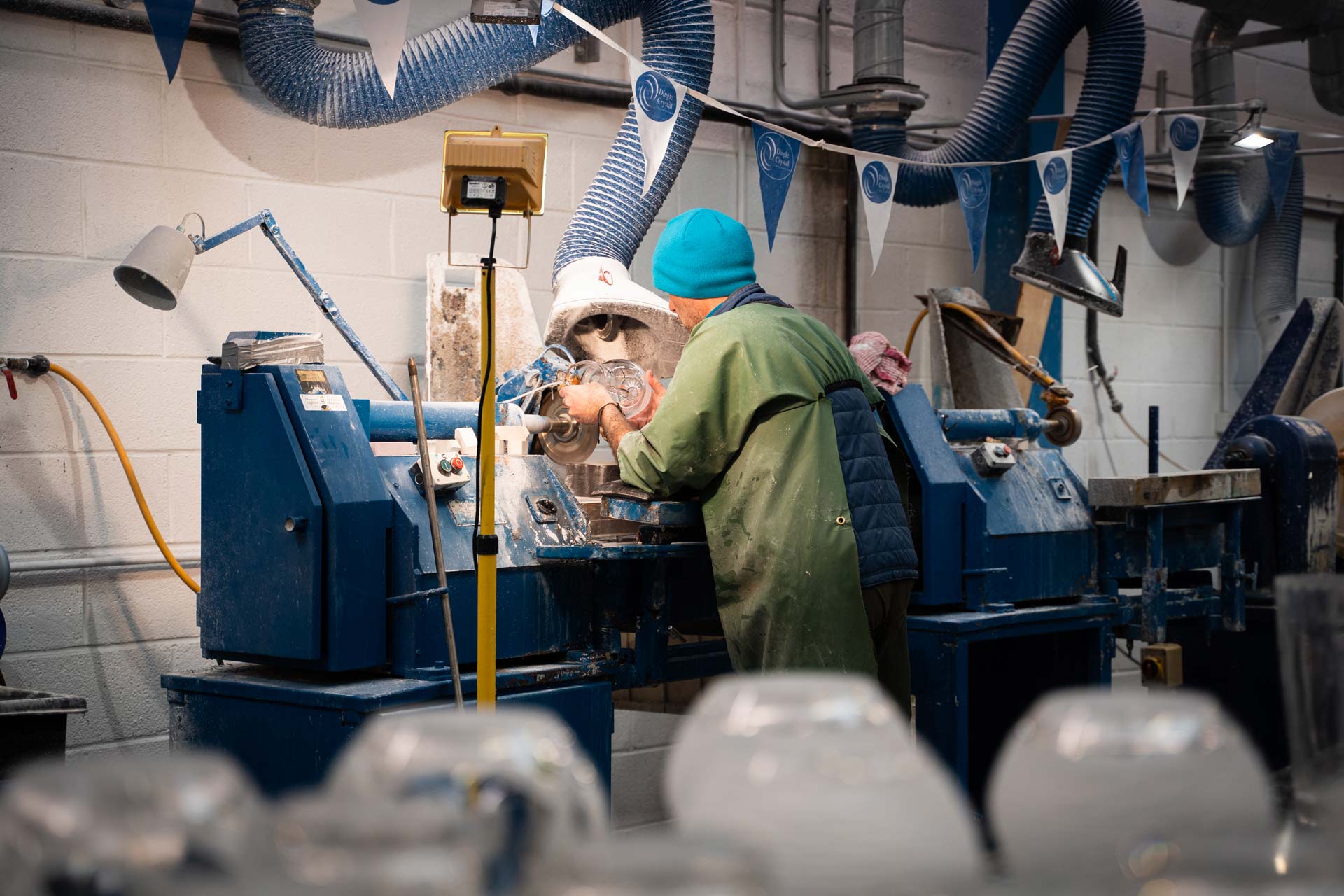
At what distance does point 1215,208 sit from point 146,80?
4.19m

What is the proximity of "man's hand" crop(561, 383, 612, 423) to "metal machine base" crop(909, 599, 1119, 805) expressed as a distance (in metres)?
0.90

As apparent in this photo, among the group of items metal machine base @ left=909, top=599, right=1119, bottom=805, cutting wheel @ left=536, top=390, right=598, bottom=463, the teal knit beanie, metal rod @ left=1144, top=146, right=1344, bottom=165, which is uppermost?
metal rod @ left=1144, top=146, right=1344, bottom=165

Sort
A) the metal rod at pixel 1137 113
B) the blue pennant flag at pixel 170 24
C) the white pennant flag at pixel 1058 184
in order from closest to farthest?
the blue pennant flag at pixel 170 24 → the white pennant flag at pixel 1058 184 → the metal rod at pixel 1137 113

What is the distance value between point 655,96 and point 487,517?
1.41m

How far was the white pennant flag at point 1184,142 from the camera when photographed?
14.6 ft

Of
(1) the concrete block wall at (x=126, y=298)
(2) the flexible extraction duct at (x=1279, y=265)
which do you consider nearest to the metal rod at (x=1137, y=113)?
(2) the flexible extraction duct at (x=1279, y=265)

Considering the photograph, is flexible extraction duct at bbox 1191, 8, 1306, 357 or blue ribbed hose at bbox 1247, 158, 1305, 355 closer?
flexible extraction duct at bbox 1191, 8, 1306, 357

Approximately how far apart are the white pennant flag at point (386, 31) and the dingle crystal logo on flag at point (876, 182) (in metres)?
1.65

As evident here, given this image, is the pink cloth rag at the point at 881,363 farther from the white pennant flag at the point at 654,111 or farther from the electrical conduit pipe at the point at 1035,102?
the electrical conduit pipe at the point at 1035,102

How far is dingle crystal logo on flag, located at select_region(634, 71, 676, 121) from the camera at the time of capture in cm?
320

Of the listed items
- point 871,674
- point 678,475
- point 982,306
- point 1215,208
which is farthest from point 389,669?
point 1215,208

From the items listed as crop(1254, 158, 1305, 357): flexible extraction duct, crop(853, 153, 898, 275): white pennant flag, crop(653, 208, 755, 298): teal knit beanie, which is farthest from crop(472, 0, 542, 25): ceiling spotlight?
crop(1254, 158, 1305, 357): flexible extraction duct

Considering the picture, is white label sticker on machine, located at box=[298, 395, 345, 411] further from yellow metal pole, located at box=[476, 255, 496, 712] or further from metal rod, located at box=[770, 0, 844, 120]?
metal rod, located at box=[770, 0, 844, 120]

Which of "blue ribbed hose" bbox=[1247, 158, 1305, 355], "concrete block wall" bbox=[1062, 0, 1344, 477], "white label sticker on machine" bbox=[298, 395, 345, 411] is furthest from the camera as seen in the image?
"blue ribbed hose" bbox=[1247, 158, 1305, 355]
